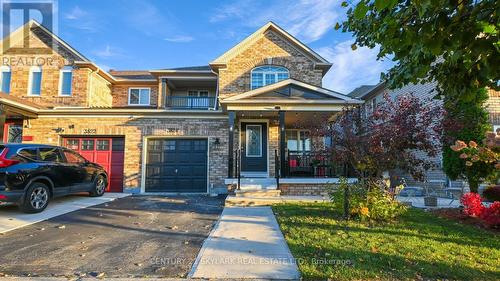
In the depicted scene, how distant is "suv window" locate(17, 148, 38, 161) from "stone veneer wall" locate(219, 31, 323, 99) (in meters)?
8.08

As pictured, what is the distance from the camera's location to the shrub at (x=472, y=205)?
648cm

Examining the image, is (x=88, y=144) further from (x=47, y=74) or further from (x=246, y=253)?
(x=246, y=253)

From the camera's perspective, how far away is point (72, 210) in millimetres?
7707

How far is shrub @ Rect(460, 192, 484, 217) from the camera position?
6480 mm

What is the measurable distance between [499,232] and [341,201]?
9.94 feet

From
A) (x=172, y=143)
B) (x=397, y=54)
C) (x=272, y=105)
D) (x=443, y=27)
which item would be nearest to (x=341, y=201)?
(x=397, y=54)

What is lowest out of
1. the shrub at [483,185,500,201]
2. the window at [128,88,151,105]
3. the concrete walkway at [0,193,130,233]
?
the concrete walkway at [0,193,130,233]

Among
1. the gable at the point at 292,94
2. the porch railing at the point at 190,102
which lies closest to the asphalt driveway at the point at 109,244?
the gable at the point at 292,94

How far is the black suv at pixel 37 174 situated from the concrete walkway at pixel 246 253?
477 centimetres

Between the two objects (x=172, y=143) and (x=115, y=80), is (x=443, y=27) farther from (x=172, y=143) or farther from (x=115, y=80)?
(x=115, y=80)

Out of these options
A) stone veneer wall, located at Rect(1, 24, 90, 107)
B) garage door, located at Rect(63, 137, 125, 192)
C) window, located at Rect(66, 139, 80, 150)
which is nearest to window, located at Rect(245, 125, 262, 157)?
garage door, located at Rect(63, 137, 125, 192)

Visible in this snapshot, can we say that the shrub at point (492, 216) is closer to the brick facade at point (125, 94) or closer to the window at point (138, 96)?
the brick facade at point (125, 94)

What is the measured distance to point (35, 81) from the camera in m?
14.8

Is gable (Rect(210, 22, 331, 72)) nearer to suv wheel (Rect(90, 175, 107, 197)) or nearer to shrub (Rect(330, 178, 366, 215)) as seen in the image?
suv wheel (Rect(90, 175, 107, 197))
